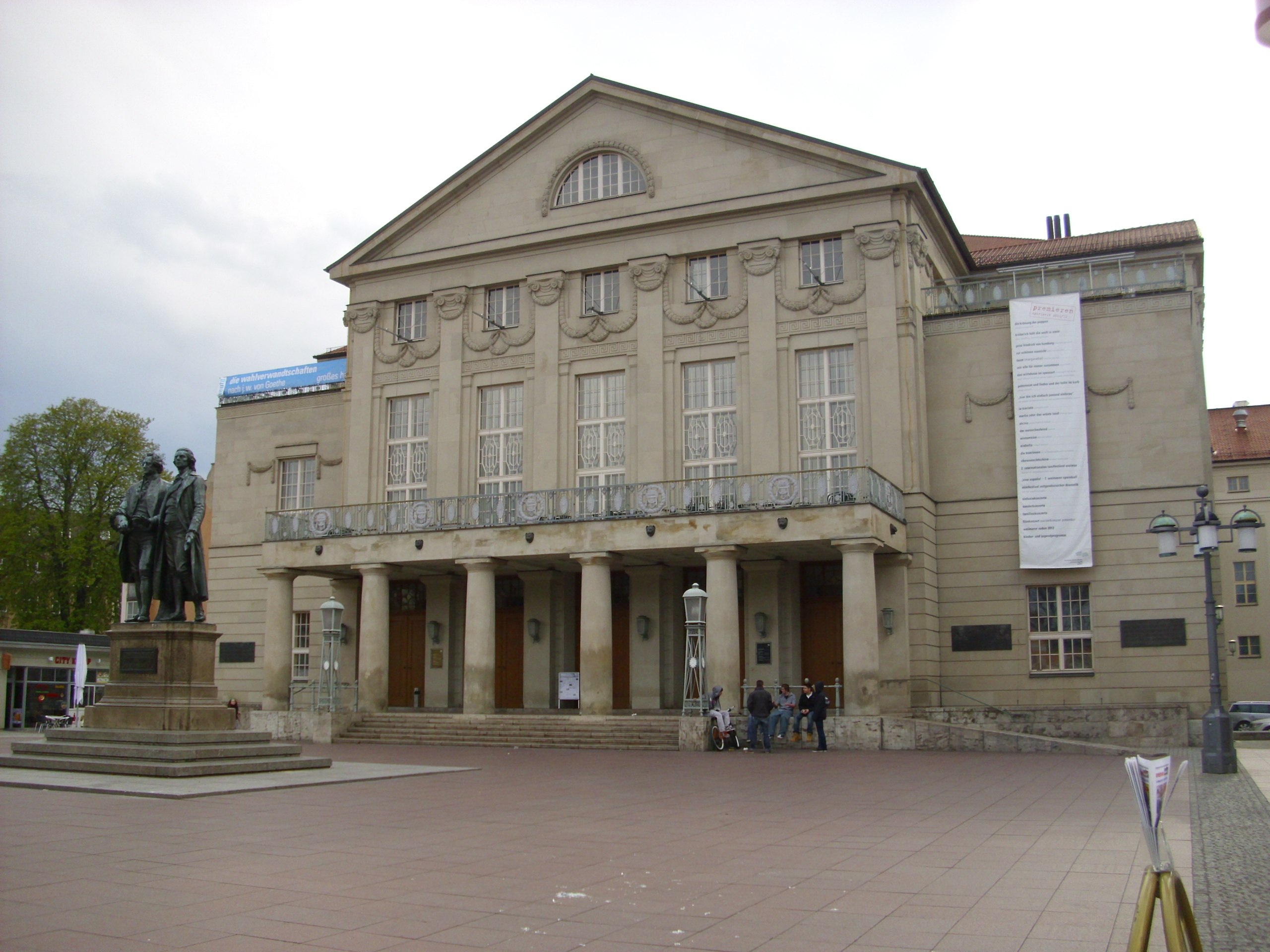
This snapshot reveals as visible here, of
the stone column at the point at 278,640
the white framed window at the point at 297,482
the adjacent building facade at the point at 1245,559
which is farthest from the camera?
the adjacent building facade at the point at 1245,559

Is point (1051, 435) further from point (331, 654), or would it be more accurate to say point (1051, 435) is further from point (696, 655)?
point (331, 654)

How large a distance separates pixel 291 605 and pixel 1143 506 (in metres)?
24.8

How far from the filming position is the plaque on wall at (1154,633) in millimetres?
29719

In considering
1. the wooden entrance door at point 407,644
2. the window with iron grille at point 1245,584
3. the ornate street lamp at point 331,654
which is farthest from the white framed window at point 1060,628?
the window with iron grille at point 1245,584

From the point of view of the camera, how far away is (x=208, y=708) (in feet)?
62.2

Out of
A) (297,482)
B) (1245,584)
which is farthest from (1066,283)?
(1245,584)

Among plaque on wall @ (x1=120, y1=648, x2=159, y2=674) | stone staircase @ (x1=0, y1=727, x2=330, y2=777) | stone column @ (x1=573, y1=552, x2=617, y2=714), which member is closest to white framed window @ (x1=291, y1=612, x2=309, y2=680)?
stone column @ (x1=573, y1=552, x2=617, y2=714)

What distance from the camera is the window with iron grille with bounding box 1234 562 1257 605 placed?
60469 millimetres

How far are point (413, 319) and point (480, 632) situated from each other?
Result: 12332 mm

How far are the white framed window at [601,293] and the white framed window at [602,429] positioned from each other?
7.05 ft

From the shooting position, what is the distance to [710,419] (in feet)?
111

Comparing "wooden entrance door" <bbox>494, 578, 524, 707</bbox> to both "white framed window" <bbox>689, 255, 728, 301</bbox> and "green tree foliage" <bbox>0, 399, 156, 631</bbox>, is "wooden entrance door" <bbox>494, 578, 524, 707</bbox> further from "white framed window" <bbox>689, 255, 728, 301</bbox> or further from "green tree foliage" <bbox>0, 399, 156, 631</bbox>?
"green tree foliage" <bbox>0, 399, 156, 631</bbox>

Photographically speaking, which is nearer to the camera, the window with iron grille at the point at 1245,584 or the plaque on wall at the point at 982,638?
the plaque on wall at the point at 982,638

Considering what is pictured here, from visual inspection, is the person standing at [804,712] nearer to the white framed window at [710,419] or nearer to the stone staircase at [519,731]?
the stone staircase at [519,731]
